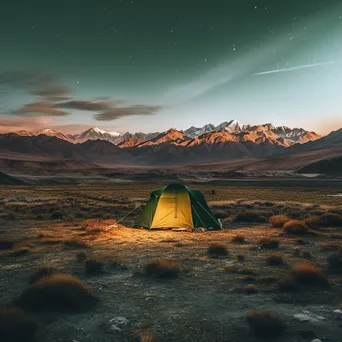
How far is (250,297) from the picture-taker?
9.11 m

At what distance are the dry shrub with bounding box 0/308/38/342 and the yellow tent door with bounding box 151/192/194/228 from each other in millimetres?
12634

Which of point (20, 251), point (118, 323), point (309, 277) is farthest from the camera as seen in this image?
point (20, 251)

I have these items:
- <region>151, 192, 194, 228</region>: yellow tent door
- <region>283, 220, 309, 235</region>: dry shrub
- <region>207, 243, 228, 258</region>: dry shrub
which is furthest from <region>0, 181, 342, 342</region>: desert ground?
<region>151, 192, 194, 228</region>: yellow tent door

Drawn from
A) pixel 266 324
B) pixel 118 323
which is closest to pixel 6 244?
pixel 118 323

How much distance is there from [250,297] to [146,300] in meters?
2.49

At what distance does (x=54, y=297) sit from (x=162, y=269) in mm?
3524

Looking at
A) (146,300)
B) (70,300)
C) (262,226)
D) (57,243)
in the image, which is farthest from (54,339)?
(262,226)

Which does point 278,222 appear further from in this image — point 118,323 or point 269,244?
point 118,323

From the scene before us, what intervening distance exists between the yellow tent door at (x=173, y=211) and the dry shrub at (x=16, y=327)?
497 inches

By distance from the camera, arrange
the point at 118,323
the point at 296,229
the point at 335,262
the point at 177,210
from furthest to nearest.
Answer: the point at 177,210
the point at 296,229
the point at 335,262
the point at 118,323

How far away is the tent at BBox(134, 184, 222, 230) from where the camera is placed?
19.2m

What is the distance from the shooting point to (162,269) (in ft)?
36.0

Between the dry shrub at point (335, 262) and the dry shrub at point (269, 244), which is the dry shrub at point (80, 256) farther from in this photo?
the dry shrub at point (335, 262)

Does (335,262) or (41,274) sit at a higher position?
(41,274)
